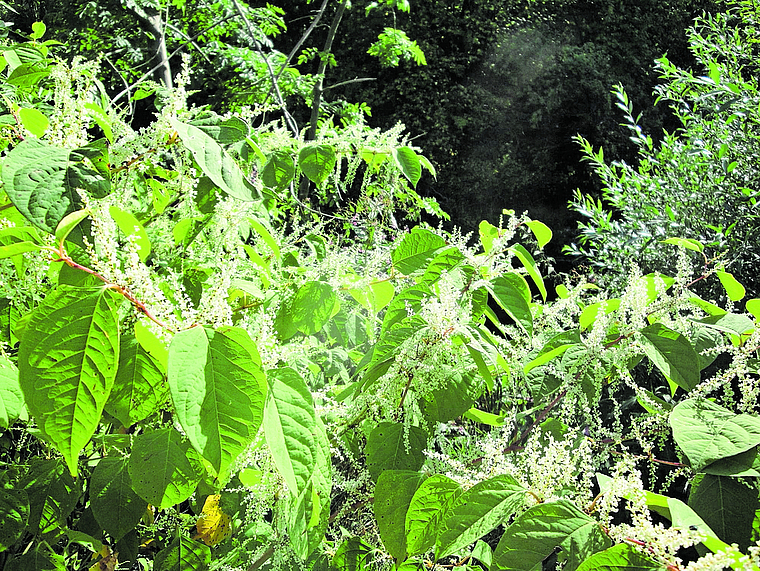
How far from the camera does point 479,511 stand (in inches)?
25.3

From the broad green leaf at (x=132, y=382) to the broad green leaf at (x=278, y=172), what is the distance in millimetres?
434

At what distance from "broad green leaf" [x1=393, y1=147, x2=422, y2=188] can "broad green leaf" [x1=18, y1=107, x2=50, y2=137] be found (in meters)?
0.56

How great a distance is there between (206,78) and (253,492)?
6.00 metres

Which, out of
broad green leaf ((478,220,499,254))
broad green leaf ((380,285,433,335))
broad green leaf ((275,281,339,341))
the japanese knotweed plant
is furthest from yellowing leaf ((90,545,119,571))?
broad green leaf ((478,220,499,254))

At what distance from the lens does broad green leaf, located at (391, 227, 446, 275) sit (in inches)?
40.8

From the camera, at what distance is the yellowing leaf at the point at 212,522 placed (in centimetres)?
94

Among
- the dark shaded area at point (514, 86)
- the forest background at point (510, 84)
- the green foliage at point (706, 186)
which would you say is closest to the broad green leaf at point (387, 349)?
the green foliage at point (706, 186)

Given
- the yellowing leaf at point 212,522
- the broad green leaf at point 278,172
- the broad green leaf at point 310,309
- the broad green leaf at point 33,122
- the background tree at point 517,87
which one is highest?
the broad green leaf at point 33,122

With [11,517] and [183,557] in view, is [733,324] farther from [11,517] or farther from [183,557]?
[11,517]

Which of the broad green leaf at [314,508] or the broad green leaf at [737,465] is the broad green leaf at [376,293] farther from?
the broad green leaf at [737,465]

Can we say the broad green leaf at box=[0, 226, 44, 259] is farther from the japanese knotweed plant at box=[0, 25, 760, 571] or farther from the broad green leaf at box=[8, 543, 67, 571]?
the broad green leaf at box=[8, 543, 67, 571]

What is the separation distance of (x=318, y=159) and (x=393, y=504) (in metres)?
0.61

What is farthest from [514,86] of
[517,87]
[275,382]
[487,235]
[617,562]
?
[617,562]

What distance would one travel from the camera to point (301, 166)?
1.11m
